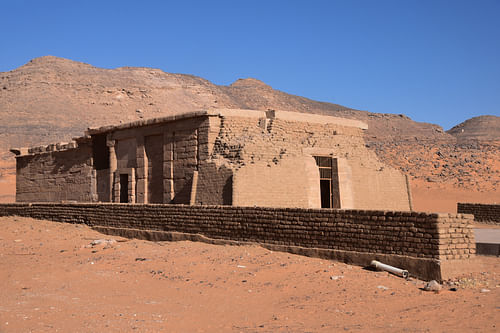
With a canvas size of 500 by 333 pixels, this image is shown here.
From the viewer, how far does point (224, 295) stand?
808 cm

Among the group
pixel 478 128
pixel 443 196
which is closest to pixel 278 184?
pixel 443 196

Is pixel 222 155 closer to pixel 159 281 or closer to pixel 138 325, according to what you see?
pixel 159 281

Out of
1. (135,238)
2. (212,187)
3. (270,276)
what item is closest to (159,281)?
(270,276)

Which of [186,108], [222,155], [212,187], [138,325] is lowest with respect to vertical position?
[138,325]

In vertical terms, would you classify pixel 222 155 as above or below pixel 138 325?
above

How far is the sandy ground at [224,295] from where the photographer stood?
6.39 metres

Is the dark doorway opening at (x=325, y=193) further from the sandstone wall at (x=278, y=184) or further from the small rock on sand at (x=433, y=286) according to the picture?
the small rock on sand at (x=433, y=286)

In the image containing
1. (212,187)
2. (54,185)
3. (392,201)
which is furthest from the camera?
(54,185)

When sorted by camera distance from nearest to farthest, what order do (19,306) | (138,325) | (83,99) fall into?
(138,325) → (19,306) → (83,99)

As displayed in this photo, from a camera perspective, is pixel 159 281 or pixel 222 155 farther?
pixel 222 155

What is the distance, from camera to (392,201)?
676 inches

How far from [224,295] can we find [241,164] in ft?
22.9

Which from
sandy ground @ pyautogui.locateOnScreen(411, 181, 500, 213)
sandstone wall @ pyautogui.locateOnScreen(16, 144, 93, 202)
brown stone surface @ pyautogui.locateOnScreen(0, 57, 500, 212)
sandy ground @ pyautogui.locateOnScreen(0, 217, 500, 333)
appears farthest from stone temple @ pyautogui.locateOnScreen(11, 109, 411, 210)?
brown stone surface @ pyautogui.locateOnScreen(0, 57, 500, 212)

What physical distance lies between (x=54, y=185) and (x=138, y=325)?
18.4 m
